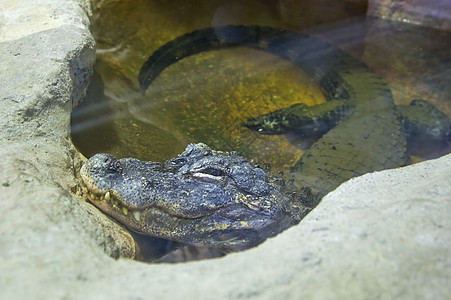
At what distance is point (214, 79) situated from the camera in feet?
14.0

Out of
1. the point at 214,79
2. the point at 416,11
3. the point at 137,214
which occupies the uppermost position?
the point at 416,11

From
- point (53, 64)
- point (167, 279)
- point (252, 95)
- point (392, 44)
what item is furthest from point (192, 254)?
point (392, 44)

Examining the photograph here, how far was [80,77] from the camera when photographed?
2.88 m

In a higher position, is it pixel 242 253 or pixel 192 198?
pixel 242 253

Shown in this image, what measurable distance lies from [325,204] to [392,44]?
441 centimetres

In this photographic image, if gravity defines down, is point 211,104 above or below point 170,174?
below

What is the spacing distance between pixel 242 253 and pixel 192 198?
0.65 m

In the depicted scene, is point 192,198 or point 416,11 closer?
point 192,198

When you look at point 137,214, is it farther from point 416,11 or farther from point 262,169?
point 416,11

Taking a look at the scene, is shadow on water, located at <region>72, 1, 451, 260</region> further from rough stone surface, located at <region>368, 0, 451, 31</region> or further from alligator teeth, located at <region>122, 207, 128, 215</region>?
alligator teeth, located at <region>122, 207, 128, 215</region>

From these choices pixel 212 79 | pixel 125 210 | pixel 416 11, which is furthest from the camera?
pixel 416 11

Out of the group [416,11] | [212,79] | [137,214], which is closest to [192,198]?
[137,214]

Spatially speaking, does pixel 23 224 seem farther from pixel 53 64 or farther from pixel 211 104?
pixel 211 104

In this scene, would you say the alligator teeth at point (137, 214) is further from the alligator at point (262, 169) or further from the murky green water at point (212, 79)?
the murky green water at point (212, 79)
